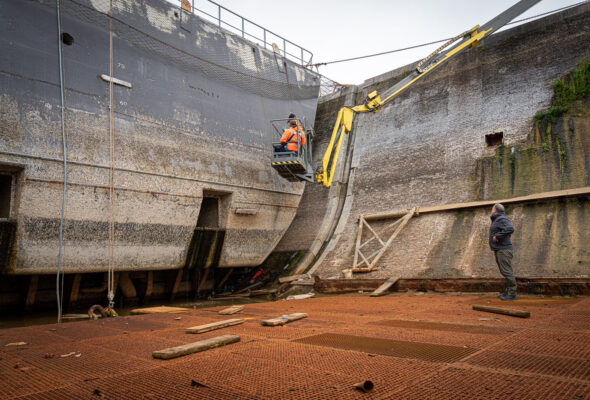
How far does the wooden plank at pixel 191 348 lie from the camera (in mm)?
2873

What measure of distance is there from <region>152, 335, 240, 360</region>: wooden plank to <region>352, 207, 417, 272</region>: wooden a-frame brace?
21.6 ft

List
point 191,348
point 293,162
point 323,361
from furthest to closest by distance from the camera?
point 293,162, point 191,348, point 323,361

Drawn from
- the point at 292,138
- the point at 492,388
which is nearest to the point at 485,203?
the point at 292,138

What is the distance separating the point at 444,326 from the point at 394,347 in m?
1.22

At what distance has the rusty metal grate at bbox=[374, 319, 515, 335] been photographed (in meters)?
3.63

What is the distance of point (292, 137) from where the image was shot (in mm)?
9875

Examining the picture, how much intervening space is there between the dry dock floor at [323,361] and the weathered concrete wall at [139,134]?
11.6ft

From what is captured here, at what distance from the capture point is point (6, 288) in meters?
8.64

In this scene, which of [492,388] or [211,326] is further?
[211,326]

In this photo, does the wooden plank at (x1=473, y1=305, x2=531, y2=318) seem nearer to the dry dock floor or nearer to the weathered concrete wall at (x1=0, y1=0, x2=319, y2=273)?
the dry dock floor

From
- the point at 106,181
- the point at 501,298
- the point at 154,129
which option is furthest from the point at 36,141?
the point at 501,298

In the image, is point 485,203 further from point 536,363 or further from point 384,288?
point 536,363

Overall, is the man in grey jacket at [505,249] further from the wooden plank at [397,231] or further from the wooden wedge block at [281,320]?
the wooden plank at [397,231]

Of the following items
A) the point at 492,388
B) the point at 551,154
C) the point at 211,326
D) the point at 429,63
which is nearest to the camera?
the point at 492,388
